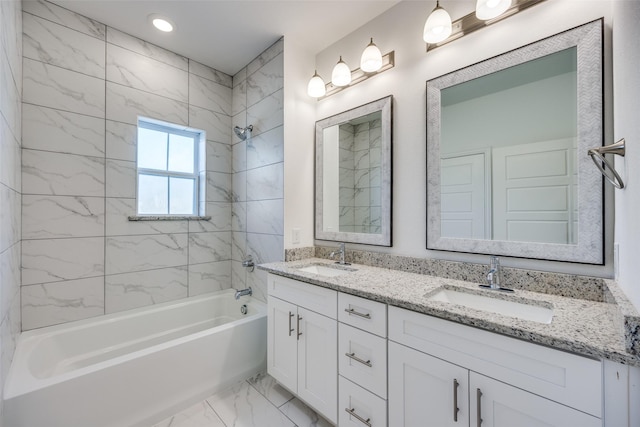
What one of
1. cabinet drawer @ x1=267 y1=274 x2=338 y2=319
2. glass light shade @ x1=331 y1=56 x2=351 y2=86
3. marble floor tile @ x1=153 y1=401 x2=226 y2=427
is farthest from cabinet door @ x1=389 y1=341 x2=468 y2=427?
glass light shade @ x1=331 y1=56 x2=351 y2=86

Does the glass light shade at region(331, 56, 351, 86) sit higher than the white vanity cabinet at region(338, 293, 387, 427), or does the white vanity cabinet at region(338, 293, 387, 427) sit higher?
the glass light shade at region(331, 56, 351, 86)

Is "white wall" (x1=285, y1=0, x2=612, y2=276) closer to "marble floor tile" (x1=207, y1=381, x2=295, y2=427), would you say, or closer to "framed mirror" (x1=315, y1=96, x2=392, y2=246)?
"framed mirror" (x1=315, y1=96, x2=392, y2=246)

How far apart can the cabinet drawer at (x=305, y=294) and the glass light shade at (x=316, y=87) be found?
1454 millimetres

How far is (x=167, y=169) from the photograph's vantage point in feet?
8.19

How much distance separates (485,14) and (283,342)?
7.15ft

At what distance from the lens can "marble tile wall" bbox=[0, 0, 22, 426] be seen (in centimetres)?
122

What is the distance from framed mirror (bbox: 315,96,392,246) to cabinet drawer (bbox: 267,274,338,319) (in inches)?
23.0

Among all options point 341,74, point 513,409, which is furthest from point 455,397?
point 341,74

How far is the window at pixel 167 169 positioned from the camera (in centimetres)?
236

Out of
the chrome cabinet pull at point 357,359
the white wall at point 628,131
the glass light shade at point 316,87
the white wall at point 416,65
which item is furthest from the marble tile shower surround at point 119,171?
the white wall at point 628,131

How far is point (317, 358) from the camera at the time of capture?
1541 millimetres

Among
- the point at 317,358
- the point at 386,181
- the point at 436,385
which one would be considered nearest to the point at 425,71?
the point at 386,181

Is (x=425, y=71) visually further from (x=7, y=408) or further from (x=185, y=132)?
(x=7, y=408)

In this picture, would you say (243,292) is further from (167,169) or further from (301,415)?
(167,169)
